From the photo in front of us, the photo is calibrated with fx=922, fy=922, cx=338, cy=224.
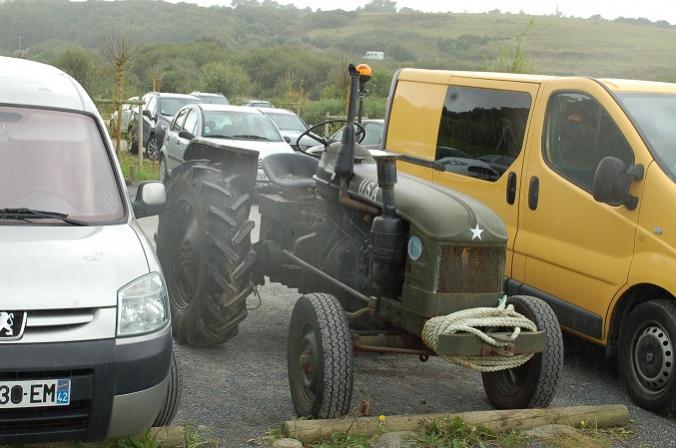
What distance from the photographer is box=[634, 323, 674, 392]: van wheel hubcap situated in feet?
18.8

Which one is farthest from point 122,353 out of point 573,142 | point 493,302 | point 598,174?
point 573,142

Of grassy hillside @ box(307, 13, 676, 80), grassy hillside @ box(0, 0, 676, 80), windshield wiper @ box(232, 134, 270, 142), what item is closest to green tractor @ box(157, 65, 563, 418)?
windshield wiper @ box(232, 134, 270, 142)

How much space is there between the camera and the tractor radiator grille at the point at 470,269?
5.06 meters

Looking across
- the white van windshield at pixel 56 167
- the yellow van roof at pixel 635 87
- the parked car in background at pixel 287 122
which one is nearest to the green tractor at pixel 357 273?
the white van windshield at pixel 56 167

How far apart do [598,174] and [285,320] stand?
3.00m

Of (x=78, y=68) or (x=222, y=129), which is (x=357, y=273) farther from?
(x=78, y=68)

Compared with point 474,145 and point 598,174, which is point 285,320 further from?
point 598,174

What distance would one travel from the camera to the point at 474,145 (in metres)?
7.71

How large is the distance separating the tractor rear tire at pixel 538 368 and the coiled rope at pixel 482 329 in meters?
0.22

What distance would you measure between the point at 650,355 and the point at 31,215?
383cm

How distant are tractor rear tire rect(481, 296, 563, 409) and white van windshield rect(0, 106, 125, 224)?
240cm

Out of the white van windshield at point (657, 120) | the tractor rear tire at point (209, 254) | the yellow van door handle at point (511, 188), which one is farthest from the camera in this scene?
the yellow van door handle at point (511, 188)

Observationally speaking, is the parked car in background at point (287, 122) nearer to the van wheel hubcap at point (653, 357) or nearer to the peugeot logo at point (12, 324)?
the van wheel hubcap at point (653, 357)

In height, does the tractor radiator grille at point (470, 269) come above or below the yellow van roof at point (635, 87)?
below
